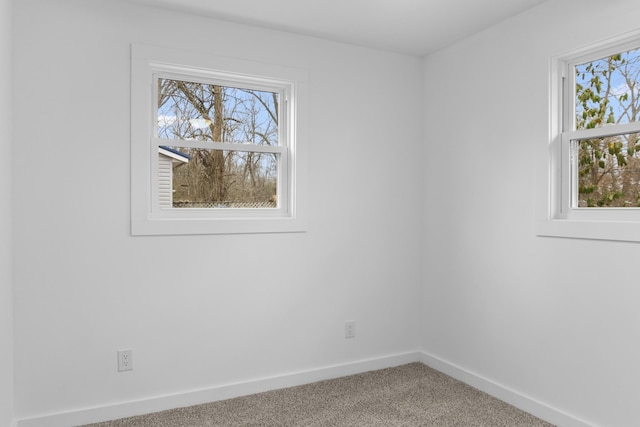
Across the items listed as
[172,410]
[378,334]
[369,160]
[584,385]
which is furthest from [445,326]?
[172,410]

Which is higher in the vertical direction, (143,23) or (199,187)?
(143,23)

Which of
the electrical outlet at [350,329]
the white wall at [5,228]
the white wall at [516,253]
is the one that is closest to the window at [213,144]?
the white wall at [5,228]

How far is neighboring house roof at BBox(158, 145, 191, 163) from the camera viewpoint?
278 centimetres

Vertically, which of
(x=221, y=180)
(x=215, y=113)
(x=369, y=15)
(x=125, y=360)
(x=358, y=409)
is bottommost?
(x=358, y=409)

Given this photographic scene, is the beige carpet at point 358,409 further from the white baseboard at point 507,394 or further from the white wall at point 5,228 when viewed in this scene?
the white wall at point 5,228

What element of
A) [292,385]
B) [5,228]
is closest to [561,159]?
[292,385]

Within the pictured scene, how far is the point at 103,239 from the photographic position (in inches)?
101

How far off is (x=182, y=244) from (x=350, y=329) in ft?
4.40

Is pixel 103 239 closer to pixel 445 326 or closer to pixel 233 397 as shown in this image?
pixel 233 397

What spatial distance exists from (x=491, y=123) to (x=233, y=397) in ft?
7.84

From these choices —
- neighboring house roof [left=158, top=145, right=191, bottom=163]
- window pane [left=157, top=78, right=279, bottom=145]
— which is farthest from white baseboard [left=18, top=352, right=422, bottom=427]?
window pane [left=157, top=78, right=279, bottom=145]

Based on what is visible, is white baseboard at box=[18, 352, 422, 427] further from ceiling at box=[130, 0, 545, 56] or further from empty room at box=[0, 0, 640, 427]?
ceiling at box=[130, 0, 545, 56]

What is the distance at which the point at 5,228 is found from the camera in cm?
213

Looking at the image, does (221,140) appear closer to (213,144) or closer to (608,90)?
(213,144)
